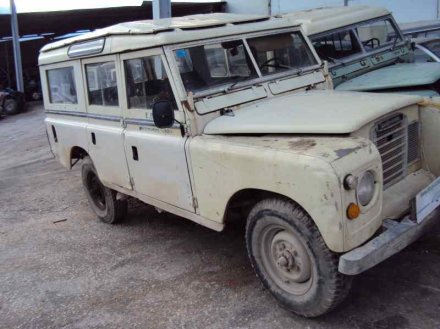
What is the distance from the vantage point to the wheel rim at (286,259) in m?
3.18

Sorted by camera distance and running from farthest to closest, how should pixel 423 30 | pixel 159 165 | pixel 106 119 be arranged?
pixel 423 30, pixel 106 119, pixel 159 165

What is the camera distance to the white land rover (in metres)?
2.92

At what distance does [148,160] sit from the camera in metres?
4.23

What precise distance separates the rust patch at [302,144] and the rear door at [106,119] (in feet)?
6.37

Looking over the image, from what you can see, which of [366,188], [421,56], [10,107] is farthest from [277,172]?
[10,107]

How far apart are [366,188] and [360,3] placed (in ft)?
39.3

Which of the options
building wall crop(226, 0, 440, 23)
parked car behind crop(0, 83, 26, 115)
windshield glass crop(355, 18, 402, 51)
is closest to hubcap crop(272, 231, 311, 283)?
windshield glass crop(355, 18, 402, 51)

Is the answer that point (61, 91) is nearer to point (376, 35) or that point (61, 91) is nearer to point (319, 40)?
point (319, 40)

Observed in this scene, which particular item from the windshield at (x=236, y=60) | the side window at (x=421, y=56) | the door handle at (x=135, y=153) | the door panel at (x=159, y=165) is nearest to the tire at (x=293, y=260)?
the door panel at (x=159, y=165)

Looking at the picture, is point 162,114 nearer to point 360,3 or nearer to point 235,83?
point 235,83

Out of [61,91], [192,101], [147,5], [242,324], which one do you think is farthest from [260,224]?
[147,5]

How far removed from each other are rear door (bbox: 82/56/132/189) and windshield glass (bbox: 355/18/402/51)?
3.83m

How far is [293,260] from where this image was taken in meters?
3.25

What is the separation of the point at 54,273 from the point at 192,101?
211 cm
